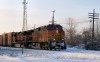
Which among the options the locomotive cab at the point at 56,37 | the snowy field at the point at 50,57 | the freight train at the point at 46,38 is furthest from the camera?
the freight train at the point at 46,38

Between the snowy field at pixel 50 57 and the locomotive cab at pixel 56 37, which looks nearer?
the snowy field at pixel 50 57

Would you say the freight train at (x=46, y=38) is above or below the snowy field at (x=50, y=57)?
above

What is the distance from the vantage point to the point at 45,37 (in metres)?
43.7

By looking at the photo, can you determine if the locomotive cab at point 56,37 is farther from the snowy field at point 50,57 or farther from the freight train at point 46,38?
the snowy field at point 50,57

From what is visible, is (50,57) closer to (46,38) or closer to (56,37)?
(56,37)

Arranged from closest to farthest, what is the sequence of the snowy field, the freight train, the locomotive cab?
the snowy field, the locomotive cab, the freight train

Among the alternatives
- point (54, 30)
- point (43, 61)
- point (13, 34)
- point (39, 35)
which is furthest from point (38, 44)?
point (43, 61)

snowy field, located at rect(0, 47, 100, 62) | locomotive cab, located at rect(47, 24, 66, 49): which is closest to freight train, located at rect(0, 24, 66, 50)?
locomotive cab, located at rect(47, 24, 66, 49)

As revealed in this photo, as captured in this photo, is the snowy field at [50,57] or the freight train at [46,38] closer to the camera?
the snowy field at [50,57]

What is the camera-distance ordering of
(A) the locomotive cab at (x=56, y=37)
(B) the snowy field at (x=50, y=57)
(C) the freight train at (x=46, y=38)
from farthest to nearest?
(C) the freight train at (x=46, y=38) < (A) the locomotive cab at (x=56, y=37) < (B) the snowy field at (x=50, y=57)

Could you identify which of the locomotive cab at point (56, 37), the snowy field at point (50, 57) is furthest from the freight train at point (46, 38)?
the snowy field at point (50, 57)

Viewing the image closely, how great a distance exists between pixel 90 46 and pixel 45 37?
964 centimetres

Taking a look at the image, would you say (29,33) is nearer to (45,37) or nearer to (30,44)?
(30,44)

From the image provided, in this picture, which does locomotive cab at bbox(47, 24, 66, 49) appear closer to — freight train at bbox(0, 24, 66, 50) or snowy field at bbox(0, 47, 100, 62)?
freight train at bbox(0, 24, 66, 50)
